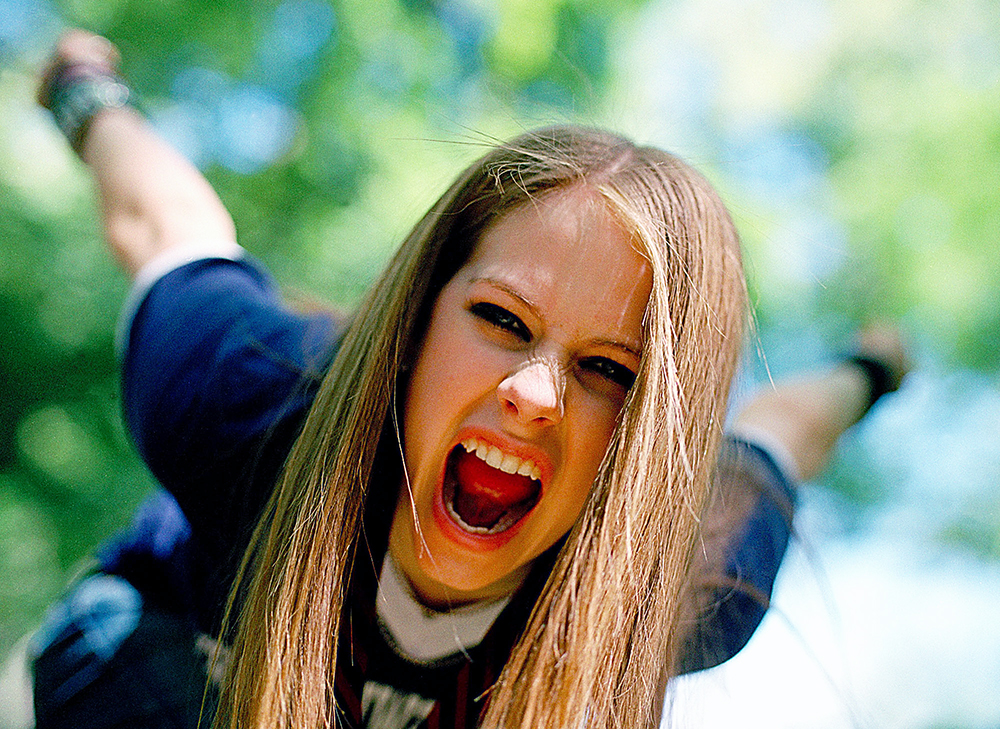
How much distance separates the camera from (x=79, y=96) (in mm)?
1220

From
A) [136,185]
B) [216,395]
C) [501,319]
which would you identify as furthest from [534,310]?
[136,185]

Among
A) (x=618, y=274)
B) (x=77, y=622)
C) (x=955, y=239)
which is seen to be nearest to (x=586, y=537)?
(x=618, y=274)

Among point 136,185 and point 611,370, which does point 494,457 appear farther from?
point 136,185

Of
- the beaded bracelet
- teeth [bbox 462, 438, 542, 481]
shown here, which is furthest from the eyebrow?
the beaded bracelet

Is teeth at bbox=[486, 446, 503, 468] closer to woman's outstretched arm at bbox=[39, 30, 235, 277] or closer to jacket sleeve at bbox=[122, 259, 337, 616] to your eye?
jacket sleeve at bbox=[122, 259, 337, 616]

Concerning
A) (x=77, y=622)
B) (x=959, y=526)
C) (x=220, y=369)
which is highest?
(x=959, y=526)

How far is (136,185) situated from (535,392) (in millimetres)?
726

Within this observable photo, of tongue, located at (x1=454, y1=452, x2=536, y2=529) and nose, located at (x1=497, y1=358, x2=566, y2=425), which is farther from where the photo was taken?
tongue, located at (x1=454, y1=452, x2=536, y2=529)

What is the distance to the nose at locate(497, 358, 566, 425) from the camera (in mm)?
735

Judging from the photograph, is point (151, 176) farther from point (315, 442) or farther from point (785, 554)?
point (785, 554)

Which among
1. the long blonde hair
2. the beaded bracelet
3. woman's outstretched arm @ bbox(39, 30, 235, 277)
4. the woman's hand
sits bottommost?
the long blonde hair

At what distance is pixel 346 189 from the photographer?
7.05 feet

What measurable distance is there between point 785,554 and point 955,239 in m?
1.93

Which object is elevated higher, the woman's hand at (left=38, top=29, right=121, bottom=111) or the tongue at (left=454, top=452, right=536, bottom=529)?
the woman's hand at (left=38, top=29, right=121, bottom=111)
